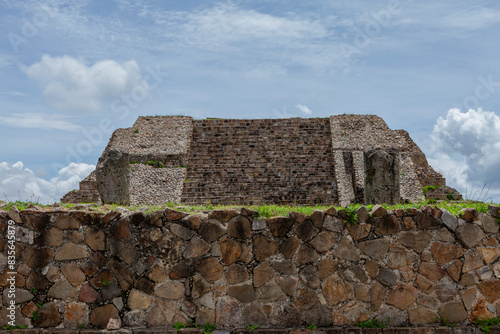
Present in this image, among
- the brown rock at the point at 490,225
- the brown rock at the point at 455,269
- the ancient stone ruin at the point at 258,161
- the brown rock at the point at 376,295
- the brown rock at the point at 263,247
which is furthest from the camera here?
the ancient stone ruin at the point at 258,161

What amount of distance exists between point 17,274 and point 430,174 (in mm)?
17225

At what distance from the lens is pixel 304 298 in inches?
253

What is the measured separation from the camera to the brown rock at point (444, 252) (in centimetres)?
659

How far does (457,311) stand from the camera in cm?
665

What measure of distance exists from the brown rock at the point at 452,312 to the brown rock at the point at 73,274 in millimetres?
4611

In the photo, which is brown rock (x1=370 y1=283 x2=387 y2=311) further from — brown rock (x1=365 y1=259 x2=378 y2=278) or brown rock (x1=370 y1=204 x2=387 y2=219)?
brown rock (x1=370 y1=204 x2=387 y2=219)

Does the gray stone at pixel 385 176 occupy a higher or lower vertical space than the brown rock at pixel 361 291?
higher

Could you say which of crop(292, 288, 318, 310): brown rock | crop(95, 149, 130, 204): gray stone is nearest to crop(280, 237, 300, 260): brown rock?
crop(292, 288, 318, 310): brown rock

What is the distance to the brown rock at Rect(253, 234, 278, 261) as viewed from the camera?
6.38 m

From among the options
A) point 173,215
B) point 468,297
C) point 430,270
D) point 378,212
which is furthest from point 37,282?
point 468,297

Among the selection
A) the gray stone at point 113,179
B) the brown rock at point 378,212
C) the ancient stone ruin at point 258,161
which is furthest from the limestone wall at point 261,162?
the brown rock at point 378,212

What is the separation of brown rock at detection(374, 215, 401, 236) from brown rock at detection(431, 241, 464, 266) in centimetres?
54

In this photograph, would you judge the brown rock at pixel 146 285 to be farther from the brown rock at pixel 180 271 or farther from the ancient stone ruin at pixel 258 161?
the ancient stone ruin at pixel 258 161

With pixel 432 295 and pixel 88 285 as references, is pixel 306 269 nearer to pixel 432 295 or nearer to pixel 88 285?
pixel 432 295
